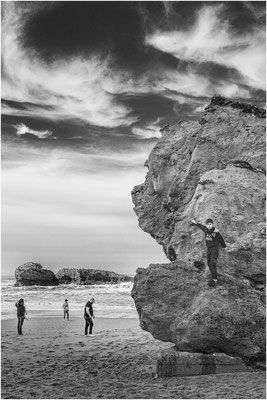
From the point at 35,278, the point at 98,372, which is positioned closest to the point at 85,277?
the point at 35,278

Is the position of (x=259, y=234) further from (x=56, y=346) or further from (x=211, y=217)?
(x=56, y=346)

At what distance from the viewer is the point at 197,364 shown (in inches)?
398

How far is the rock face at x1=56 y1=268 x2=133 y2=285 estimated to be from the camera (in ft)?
255

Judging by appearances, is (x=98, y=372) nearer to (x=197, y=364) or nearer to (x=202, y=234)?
(x=197, y=364)

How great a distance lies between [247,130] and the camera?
14.5 meters

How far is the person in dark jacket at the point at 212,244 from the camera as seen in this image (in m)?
10.7

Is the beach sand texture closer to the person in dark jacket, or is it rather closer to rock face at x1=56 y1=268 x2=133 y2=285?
the person in dark jacket

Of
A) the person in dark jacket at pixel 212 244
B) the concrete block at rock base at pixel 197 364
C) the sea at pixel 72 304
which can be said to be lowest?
the sea at pixel 72 304

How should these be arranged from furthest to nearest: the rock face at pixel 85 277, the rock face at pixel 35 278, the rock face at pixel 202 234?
the rock face at pixel 85 277 < the rock face at pixel 35 278 < the rock face at pixel 202 234

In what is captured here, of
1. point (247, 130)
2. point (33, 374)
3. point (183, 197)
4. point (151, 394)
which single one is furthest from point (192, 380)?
point (247, 130)

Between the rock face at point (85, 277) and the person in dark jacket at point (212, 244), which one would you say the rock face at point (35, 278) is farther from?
the person in dark jacket at point (212, 244)

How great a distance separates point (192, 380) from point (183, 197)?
7.08 meters

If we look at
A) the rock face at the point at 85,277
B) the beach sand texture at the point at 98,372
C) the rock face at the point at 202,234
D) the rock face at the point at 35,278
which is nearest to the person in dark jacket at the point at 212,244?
the rock face at the point at 202,234

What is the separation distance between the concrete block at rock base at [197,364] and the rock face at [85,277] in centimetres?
6832
